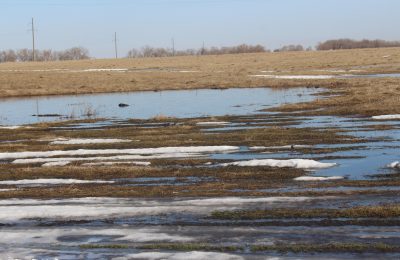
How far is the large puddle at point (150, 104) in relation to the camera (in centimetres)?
3066

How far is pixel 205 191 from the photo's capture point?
12.1 m

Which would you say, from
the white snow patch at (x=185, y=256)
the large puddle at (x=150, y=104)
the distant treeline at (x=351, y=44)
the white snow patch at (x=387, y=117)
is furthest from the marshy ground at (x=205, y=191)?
the distant treeline at (x=351, y=44)

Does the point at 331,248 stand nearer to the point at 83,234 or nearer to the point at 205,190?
the point at 83,234

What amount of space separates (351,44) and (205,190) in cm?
16153

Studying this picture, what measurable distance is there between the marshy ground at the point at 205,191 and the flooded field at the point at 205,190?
0.03m

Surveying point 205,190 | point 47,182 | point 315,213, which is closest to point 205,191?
point 205,190

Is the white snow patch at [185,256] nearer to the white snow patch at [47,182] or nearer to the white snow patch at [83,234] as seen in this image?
the white snow patch at [83,234]

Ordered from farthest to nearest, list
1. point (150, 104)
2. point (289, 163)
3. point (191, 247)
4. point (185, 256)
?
point (150, 104)
point (289, 163)
point (191, 247)
point (185, 256)

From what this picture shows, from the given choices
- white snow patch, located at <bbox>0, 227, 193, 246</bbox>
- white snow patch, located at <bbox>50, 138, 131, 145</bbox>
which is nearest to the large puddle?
white snow patch, located at <bbox>50, 138, 131, 145</bbox>

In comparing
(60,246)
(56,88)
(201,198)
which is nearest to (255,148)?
(201,198)

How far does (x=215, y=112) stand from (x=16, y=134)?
10.1 metres

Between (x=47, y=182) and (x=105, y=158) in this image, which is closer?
(x=47, y=182)

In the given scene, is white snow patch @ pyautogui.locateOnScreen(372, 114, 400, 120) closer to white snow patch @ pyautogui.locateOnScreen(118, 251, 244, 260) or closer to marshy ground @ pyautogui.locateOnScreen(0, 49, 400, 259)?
marshy ground @ pyautogui.locateOnScreen(0, 49, 400, 259)

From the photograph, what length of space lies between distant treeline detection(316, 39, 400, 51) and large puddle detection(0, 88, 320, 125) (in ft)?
410
